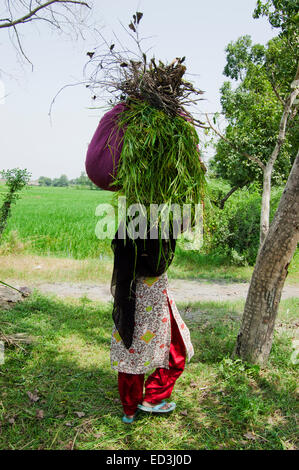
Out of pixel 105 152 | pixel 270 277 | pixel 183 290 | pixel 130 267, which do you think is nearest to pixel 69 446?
pixel 130 267

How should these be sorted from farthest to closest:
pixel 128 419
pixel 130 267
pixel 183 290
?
pixel 183 290 → pixel 128 419 → pixel 130 267

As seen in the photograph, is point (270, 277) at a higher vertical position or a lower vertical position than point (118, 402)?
higher

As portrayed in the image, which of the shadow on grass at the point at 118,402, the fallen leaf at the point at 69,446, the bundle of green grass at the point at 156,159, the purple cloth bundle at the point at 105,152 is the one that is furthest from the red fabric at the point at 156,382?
the purple cloth bundle at the point at 105,152

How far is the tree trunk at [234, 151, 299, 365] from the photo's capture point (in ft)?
9.29

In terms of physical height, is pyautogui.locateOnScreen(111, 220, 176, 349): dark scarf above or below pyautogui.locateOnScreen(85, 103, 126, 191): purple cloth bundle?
below

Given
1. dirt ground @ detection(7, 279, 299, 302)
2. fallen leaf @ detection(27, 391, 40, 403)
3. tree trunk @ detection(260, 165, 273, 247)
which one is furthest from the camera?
dirt ground @ detection(7, 279, 299, 302)

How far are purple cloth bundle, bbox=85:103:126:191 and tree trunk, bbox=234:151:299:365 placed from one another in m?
1.44

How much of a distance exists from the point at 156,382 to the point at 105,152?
149 centimetres

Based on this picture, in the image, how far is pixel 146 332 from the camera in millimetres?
2287

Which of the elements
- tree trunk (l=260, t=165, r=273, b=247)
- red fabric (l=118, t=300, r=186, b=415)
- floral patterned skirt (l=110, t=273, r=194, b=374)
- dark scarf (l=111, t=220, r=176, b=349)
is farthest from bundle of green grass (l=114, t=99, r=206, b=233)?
tree trunk (l=260, t=165, r=273, b=247)

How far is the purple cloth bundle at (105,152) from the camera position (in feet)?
6.58

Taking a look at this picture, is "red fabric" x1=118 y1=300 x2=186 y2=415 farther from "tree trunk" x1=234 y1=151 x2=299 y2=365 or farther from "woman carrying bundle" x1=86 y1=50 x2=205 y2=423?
"tree trunk" x1=234 y1=151 x2=299 y2=365

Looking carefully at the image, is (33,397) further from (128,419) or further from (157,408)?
(157,408)

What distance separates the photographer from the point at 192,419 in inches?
98.9
